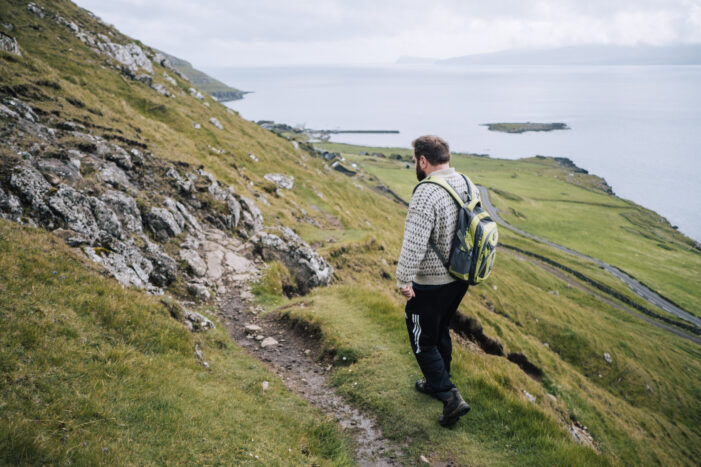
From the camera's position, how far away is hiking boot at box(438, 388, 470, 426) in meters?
6.88

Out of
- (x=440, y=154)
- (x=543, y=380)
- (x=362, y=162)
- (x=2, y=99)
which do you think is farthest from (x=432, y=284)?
(x=362, y=162)

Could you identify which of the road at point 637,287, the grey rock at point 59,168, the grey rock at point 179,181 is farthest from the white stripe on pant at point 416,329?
the road at point 637,287

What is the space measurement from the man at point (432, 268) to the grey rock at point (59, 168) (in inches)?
515

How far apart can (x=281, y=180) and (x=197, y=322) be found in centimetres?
4033

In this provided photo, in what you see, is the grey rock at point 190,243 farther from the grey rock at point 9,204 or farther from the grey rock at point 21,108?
the grey rock at point 21,108

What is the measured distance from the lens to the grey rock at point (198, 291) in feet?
43.0

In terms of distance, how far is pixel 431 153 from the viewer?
6.60 metres

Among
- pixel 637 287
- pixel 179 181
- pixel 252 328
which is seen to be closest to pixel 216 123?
pixel 179 181

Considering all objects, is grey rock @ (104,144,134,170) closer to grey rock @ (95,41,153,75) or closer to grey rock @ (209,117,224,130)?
grey rock @ (95,41,153,75)

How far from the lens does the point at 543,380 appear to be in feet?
81.7

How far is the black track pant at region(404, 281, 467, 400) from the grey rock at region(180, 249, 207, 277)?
10508 mm

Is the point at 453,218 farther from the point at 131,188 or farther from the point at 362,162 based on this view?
the point at 362,162

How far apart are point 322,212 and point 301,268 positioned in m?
27.9

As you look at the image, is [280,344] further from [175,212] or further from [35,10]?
[35,10]
